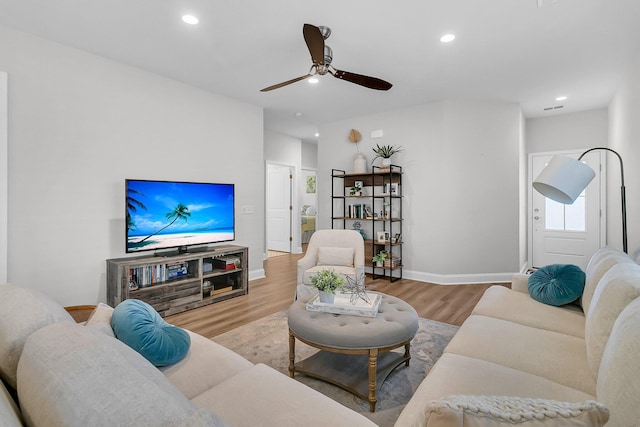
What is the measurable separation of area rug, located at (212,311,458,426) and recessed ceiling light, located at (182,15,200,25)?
8.70 ft

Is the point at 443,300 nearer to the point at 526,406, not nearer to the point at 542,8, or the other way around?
the point at 542,8

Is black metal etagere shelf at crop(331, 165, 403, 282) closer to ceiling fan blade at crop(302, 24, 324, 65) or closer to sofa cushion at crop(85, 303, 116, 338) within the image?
ceiling fan blade at crop(302, 24, 324, 65)

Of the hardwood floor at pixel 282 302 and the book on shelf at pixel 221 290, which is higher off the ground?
the book on shelf at pixel 221 290

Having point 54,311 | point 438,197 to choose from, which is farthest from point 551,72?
point 54,311

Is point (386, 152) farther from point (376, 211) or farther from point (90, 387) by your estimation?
point (90, 387)

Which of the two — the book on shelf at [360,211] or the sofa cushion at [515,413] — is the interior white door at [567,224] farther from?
the sofa cushion at [515,413]

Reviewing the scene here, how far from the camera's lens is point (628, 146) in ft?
11.1

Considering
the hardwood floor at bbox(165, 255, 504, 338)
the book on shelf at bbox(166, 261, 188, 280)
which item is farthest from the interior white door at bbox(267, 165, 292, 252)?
the book on shelf at bbox(166, 261, 188, 280)

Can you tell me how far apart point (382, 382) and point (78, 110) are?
363 centimetres

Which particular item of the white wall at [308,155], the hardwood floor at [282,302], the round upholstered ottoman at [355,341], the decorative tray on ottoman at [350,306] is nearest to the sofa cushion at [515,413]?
the round upholstered ottoman at [355,341]

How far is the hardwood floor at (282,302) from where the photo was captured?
3168 mm

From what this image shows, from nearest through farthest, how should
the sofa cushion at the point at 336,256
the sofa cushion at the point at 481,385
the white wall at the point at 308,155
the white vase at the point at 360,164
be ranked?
the sofa cushion at the point at 481,385
the sofa cushion at the point at 336,256
the white vase at the point at 360,164
the white wall at the point at 308,155

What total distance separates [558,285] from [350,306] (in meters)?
1.45

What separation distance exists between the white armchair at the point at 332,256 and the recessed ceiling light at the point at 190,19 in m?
2.47
